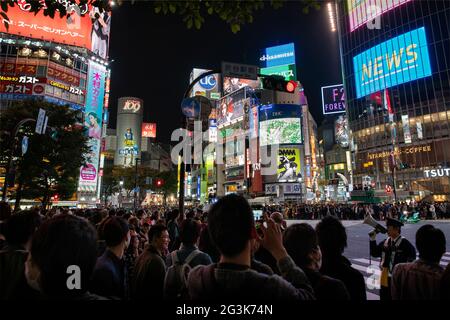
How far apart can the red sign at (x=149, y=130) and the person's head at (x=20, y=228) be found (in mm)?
124097

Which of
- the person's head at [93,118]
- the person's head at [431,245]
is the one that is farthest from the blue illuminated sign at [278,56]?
the person's head at [431,245]

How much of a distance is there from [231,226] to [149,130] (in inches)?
5006

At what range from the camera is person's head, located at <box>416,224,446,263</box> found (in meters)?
2.90

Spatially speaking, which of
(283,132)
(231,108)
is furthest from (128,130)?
(283,132)

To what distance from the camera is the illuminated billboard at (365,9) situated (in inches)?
2092

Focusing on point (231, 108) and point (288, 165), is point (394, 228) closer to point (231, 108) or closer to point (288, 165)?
point (288, 165)

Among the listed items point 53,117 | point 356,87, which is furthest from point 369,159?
point 53,117

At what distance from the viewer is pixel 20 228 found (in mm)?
3098

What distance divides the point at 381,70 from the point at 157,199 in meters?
83.7

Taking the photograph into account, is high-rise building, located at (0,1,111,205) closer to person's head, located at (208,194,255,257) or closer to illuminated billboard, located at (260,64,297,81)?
person's head, located at (208,194,255,257)

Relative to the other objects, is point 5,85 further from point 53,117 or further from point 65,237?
point 65,237

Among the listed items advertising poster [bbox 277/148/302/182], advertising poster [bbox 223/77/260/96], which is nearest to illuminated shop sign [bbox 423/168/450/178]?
advertising poster [bbox 277/148/302/182]

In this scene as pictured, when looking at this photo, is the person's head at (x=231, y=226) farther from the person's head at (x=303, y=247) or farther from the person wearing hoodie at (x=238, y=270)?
the person's head at (x=303, y=247)
